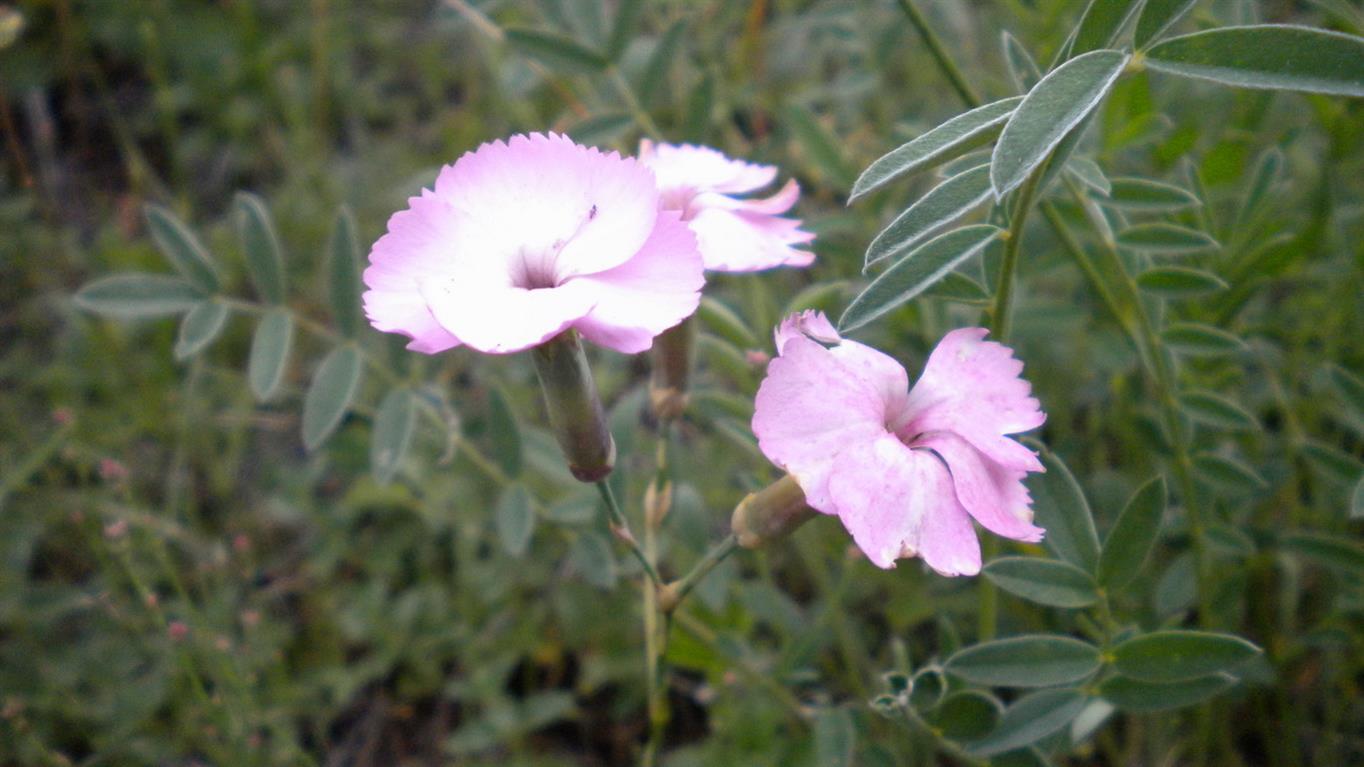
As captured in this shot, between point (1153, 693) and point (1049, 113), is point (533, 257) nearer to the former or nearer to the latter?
point (1049, 113)

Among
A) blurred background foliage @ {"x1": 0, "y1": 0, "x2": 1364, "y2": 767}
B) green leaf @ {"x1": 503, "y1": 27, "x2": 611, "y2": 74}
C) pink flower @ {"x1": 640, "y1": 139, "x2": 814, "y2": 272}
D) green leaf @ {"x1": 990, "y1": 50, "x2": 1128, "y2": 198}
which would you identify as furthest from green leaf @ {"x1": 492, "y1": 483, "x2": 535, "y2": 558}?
green leaf @ {"x1": 990, "y1": 50, "x2": 1128, "y2": 198}

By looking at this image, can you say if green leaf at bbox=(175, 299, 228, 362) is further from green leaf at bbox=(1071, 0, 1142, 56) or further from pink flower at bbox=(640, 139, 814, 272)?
green leaf at bbox=(1071, 0, 1142, 56)

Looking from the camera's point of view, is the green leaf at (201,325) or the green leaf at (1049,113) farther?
the green leaf at (201,325)

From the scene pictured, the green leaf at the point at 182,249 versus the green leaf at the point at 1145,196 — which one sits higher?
the green leaf at the point at 1145,196

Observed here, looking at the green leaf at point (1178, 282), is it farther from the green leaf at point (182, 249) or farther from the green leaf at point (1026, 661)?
the green leaf at point (182, 249)

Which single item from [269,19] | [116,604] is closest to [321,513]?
[116,604]

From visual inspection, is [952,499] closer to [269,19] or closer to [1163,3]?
[1163,3]

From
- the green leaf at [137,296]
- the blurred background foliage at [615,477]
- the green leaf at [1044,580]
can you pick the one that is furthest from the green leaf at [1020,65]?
the green leaf at [137,296]
